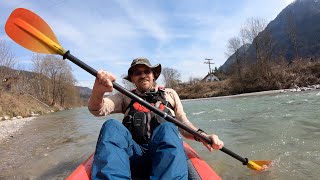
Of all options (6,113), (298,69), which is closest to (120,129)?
(6,113)

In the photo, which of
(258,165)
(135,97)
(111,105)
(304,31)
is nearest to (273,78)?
(258,165)

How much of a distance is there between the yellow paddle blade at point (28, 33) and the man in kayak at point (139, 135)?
0.59 metres

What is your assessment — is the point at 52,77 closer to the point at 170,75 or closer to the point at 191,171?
the point at 170,75

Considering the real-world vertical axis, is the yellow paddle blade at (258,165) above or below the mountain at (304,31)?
below

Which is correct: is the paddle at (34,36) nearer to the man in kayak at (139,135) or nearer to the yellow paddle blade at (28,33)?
the yellow paddle blade at (28,33)

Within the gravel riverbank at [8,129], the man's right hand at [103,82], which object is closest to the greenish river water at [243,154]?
the man's right hand at [103,82]

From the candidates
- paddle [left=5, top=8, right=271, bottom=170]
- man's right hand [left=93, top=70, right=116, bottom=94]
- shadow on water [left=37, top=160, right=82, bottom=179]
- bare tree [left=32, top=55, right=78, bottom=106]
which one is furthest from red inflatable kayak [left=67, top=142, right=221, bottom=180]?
bare tree [left=32, top=55, right=78, bottom=106]

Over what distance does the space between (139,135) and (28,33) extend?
4.17 ft

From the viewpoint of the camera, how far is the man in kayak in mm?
1869

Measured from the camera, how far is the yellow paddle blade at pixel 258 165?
3.09 metres

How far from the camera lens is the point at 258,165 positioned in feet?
10.3

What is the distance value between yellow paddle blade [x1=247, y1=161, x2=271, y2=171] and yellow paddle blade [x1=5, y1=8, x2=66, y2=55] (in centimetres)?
219

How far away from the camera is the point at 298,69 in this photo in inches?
1085

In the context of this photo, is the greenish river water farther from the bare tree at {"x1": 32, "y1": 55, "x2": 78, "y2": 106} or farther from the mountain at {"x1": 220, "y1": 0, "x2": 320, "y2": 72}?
the mountain at {"x1": 220, "y1": 0, "x2": 320, "y2": 72}
